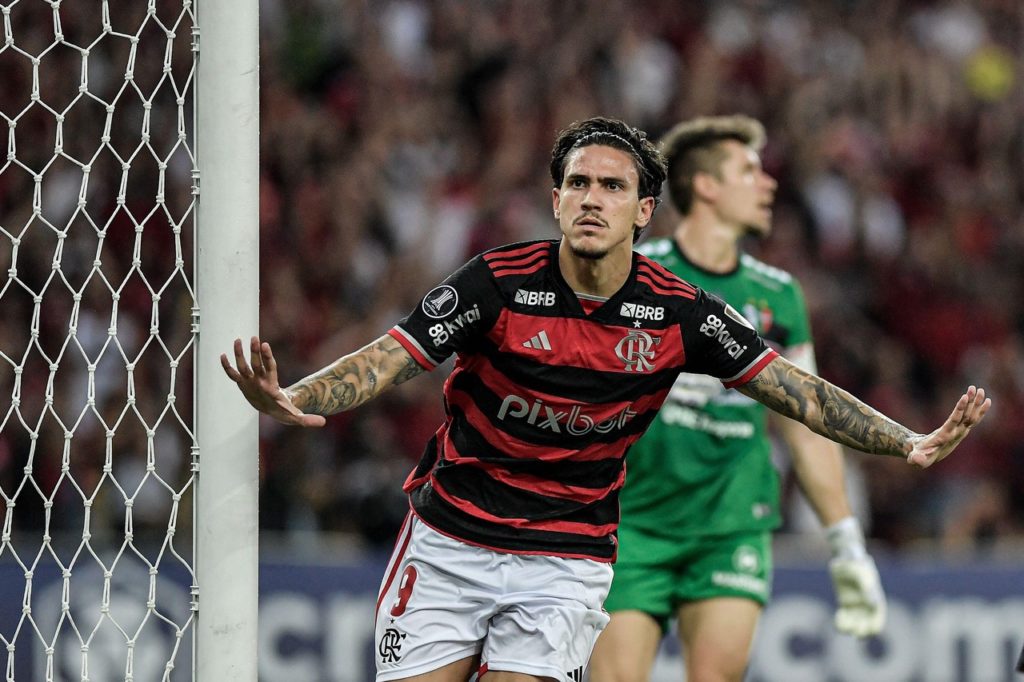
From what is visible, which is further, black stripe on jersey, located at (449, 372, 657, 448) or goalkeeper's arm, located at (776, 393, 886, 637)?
goalkeeper's arm, located at (776, 393, 886, 637)

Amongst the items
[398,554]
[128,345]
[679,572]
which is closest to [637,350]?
[398,554]

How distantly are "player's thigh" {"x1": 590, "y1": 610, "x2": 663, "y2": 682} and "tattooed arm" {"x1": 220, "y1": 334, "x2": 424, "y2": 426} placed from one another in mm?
1646

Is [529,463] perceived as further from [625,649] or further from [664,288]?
[625,649]

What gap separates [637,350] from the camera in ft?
13.5

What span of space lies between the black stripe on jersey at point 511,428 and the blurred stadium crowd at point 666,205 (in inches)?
182

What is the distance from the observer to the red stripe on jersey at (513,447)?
4.11 metres

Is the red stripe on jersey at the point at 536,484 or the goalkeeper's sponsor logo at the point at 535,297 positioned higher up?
the goalkeeper's sponsor logo at the point at 535,297

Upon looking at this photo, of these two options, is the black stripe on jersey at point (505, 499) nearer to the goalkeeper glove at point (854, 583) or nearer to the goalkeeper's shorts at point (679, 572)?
the goalkeeper's shorts at point (679, 572)

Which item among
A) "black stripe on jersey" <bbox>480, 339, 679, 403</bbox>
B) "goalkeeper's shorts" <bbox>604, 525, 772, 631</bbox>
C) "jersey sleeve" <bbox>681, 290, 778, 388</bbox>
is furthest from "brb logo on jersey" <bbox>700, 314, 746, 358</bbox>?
"goalkeeper's shorts" <bbox>604, 525, 772, 631</bbox>

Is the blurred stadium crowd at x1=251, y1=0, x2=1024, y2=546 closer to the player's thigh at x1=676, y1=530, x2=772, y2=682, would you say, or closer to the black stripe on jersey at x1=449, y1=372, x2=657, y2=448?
the player's thigh at x1=676, y1=530, x2=772, y2=682

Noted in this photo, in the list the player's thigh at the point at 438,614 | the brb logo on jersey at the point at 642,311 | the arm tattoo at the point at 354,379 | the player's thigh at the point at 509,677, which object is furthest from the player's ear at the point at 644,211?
the player's thigh at the point at 509,677

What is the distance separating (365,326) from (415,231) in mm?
874

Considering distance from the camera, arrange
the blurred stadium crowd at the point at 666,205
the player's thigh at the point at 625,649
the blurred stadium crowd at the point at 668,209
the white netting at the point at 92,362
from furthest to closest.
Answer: the blurred stadium crowd at the point at 668,209 < the blurred stadium crowd at the point at 666,205 < the white netting at the point at 92,362 < the player's thigh at the point at 625,649

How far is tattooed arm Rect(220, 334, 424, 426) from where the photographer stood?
3527 mm
